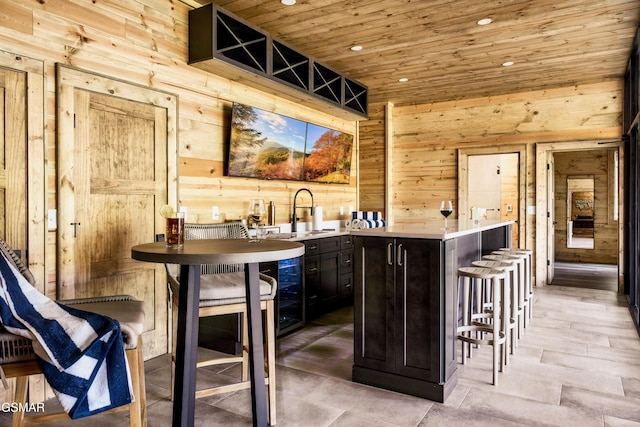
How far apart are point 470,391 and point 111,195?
280cm

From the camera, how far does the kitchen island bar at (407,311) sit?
8.84 ft

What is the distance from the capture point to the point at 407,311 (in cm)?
280

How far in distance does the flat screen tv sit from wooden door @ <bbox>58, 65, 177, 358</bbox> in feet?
2.92

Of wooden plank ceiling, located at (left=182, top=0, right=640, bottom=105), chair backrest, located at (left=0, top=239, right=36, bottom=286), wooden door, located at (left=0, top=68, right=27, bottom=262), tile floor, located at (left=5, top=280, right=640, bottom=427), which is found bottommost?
tile floor, located at (left=5, top=280, right=640, bottom=427)

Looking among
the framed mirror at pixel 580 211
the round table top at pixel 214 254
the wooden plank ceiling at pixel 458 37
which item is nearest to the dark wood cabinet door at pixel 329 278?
the wooden plank ceiling at pixel 458 37

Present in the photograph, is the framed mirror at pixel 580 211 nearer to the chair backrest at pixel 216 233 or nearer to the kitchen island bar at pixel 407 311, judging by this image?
the kitchen island bar at pixel 407 311

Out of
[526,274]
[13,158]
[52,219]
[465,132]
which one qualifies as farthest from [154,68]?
[465,132]

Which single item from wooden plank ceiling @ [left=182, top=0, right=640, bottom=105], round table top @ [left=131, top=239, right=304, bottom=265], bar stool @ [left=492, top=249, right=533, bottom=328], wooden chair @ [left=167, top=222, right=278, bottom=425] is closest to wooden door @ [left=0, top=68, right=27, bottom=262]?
wooden chair @ [left=167, top=222, right=278, bottom=425]

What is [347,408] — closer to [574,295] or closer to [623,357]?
[623,357]

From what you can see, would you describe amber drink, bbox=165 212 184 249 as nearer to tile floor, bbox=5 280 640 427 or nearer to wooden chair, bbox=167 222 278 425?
wooden chair, bbox=167 222 278 425

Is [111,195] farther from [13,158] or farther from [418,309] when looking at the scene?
[418,309]

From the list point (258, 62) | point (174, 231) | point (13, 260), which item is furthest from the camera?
point (258, 62)

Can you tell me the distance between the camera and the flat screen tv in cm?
435

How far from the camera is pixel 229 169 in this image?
4266mm
